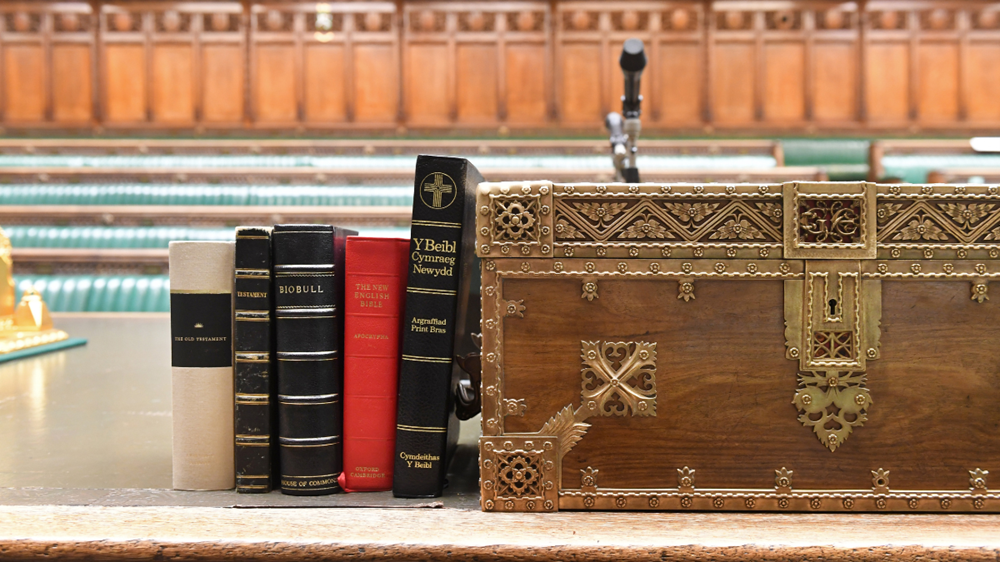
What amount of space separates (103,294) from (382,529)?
298cm

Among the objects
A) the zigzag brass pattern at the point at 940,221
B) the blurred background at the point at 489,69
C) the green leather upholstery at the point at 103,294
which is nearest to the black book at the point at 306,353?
the zigzag brass pattern at the point at 940,221

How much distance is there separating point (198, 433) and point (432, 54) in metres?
5.22

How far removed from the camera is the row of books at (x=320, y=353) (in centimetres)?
76

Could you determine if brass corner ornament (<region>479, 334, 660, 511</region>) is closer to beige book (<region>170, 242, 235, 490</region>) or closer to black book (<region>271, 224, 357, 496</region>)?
black book (<region>271, 224, 357, 496</region>)

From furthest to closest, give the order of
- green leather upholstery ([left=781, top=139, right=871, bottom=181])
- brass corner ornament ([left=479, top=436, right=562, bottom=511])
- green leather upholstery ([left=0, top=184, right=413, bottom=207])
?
green leather upholstery ([left=781, top=139, right=871, bottom=181]), green leather upholstery ([left=0, top=184, right=413, bottom=207]), brass corner ornament ([left=479, top=436, right=562, bottom=511])

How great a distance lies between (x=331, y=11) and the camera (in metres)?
5.47

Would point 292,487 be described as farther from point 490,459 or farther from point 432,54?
point 432,54

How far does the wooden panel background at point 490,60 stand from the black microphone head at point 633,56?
402cm

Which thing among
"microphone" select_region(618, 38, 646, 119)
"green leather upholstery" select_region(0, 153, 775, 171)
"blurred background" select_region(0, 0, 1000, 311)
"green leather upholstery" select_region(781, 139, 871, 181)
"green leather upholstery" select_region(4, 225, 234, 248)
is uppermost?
"blurred background" select_region(0, 0, 1000, 311)

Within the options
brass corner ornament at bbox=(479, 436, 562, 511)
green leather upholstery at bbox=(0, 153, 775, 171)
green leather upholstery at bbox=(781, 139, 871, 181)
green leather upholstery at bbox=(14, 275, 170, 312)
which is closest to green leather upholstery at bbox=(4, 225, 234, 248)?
green leather upholstery at bbox=(14, 275, 170, 312)

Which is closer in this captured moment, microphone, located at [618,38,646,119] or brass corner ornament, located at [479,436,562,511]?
brass corner ornament, located at [479,436,562,511]

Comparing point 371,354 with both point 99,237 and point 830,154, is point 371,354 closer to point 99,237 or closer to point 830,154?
point 99,237

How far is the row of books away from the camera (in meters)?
0.76

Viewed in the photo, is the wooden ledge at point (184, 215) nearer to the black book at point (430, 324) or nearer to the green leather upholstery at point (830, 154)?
the black book at point (430, 324)
